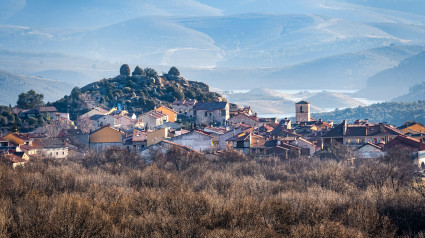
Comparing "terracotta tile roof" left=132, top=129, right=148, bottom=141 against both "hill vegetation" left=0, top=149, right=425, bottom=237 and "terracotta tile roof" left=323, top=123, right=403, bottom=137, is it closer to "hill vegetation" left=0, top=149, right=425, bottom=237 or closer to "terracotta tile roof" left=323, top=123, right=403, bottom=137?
"hill vegetation" left=0, top=149, right=425, bottom=237

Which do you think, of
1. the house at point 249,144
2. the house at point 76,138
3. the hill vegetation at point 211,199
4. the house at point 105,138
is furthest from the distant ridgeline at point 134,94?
the hill vegetation at point 211,199

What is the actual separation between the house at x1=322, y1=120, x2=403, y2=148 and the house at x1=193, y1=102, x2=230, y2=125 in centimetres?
2081

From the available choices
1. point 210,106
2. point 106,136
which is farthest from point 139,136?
point 210,106

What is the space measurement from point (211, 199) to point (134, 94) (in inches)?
2488

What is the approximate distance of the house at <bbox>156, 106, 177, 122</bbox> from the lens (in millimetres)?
80812

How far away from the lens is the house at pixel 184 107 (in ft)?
279

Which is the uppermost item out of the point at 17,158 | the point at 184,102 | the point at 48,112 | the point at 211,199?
the point at 184,102

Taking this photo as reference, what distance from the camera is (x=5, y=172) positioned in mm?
37000

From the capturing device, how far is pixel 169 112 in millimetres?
Result: 81875

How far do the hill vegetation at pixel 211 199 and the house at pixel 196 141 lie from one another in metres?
7.67

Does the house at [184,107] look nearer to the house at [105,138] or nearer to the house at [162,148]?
the house at [105,138]

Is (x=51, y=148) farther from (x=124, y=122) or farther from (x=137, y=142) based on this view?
(x=124, y=122)

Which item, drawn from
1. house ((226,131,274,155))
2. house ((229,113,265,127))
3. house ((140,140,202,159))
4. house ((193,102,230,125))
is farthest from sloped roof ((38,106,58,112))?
house ((140,140,202,159))

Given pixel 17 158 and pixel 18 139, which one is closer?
pixel 17 158
